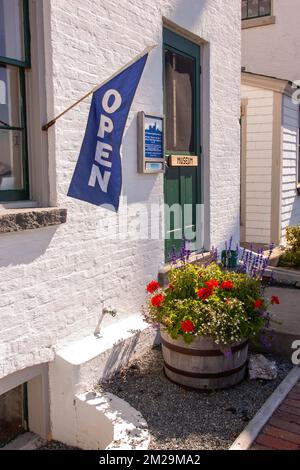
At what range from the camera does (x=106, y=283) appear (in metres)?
4.36

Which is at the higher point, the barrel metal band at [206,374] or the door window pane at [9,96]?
the door window pane at [9,96]

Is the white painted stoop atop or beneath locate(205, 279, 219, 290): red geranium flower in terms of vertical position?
beneath

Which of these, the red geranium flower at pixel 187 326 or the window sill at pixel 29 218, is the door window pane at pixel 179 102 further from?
the red geranium flower at pixel 187 326

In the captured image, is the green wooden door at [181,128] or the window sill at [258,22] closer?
the green wooden door at [181,128]

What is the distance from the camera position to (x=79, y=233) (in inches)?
158

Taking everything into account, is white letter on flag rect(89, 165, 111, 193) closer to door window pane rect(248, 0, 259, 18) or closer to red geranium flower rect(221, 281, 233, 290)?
red geranium flower rect(221, 281, 233, 290)

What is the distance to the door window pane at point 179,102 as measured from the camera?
5430 mm

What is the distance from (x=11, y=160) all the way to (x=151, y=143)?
162 cm

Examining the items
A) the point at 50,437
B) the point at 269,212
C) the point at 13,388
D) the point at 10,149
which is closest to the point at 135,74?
the point at 10,149

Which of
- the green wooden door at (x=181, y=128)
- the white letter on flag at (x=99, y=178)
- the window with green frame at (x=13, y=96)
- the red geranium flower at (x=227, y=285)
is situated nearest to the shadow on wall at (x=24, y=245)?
the window with green frame at (x=13, y=96)

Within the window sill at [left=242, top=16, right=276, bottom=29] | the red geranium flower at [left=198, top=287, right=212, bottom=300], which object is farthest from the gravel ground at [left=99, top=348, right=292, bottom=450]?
the window sill at [left=242, top=16, right=276, bottom=29]

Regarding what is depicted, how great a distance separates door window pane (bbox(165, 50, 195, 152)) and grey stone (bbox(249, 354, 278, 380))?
2.46 metres

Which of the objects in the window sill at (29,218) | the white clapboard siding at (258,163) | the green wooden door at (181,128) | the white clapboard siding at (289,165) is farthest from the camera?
the white clapboard siding at (289,165)

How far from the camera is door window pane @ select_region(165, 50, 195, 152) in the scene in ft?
17.8
